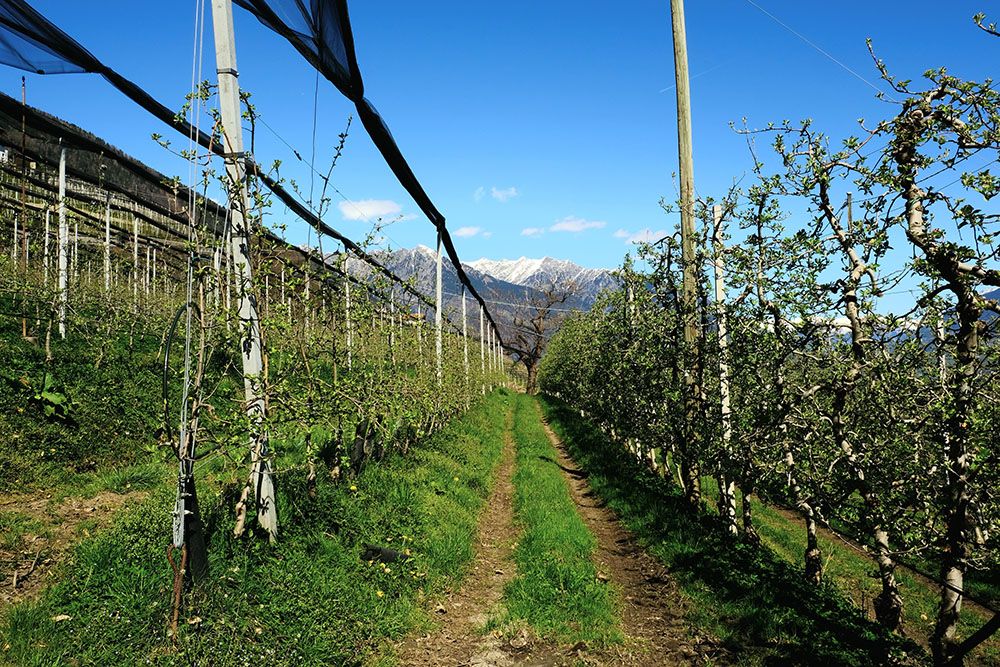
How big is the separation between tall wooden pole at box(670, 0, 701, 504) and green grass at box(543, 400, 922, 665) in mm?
874

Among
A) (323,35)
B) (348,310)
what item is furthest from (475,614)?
(323,35)

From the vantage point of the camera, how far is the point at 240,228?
15.1ft

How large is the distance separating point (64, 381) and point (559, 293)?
150ft

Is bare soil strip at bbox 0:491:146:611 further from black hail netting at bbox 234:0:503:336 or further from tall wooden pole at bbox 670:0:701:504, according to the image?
tall wooden pole at bbox 670:0:701:504

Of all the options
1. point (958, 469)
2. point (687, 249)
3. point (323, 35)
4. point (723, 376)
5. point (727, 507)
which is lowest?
point (727, 507)

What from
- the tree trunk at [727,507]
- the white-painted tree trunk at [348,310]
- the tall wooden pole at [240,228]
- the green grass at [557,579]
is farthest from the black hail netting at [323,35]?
the tree trunk at [727,507]

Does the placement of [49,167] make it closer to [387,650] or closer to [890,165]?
[387,650]

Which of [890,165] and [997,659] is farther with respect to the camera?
[997,659]

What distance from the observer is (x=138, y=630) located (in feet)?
12.4

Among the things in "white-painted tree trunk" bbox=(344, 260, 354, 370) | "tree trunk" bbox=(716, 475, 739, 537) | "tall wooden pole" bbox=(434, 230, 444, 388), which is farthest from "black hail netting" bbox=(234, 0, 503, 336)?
"tree trunk" bbox=(716, 475, 739, 537)

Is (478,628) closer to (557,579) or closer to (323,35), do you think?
(557,579)

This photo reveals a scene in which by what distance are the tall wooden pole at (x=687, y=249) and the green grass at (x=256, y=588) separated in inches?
164

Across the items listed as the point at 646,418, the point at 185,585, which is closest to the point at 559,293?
the point at 646,418

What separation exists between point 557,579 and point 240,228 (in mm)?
5014
